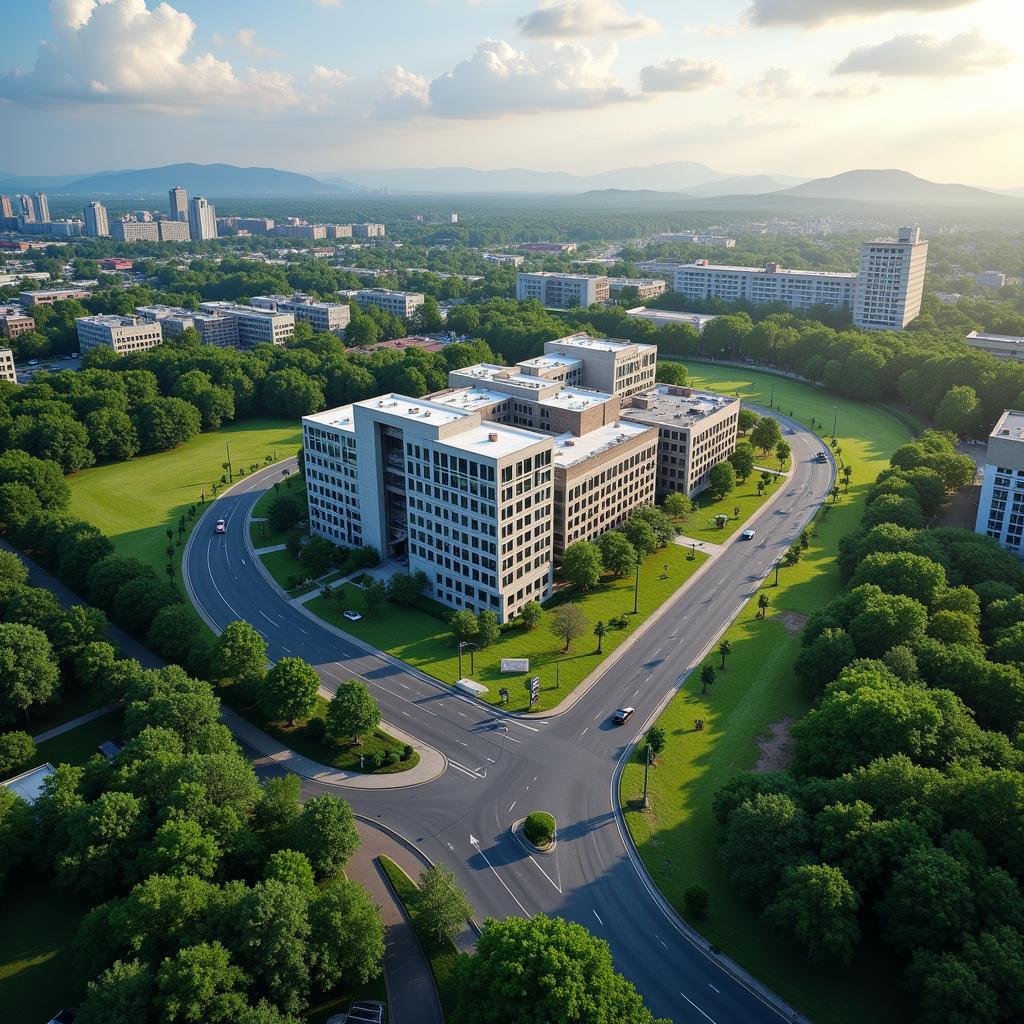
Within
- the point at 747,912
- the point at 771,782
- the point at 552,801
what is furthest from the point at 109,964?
the point at 771,782

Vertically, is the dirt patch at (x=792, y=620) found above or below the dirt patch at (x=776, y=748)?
above

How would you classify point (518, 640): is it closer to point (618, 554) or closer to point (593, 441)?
point (618, 554)

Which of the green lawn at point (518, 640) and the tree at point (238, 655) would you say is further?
the green lawn at point (518, 640)

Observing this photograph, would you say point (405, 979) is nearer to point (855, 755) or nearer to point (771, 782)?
point (771, 782)

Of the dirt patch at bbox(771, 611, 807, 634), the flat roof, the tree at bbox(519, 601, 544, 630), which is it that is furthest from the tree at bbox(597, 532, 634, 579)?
the dirt patch at bbox(771, 611, 807, 634)

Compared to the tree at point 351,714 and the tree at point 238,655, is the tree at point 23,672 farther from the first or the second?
the tree at point 351,714

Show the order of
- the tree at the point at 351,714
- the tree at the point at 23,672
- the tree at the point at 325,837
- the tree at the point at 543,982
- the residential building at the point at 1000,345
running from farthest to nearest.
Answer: the residential building at the point at 1000,345 → the tree at the point at 23,672 → the tree at the point at 351,714 → the tree at the point at 325,837 → the tree at the point at 543,982

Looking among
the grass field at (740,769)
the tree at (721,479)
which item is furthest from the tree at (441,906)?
the tree at (721,479)

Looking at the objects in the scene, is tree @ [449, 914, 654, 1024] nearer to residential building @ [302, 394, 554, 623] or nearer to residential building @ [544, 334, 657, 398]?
residential building @ [302, 394, 554, 623]
